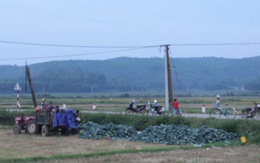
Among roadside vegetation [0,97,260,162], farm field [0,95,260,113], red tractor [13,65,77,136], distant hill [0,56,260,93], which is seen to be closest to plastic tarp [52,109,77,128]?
red tractor [13,65,77,136]

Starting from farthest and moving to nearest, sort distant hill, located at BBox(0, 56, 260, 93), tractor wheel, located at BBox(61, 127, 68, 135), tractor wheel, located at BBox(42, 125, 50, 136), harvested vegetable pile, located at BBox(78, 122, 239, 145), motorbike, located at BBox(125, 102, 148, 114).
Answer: distant hill, located at BBox(0, 56, 260, 93) < motorbike, located at BBox(125, 102, 148, 114) < tractor wheel, located at BBox(61, 127, 68, 135) < tractor wheel, located at BBox(42, 125, 50, 136) < harvested vegetable pile, located at BBox(78, 122, 239, 145)

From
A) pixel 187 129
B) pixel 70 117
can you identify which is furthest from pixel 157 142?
pixel 70 117

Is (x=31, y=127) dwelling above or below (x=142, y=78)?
below

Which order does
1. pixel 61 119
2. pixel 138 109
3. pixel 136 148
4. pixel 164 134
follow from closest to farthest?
pixel 136 148, pixel 164 134, pixel 61 119, pixel 138 109

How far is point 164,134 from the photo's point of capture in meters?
22.2

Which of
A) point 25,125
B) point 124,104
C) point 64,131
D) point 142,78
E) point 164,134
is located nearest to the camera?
point 164,134

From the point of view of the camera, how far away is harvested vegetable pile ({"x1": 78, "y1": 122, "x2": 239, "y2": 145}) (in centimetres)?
2084

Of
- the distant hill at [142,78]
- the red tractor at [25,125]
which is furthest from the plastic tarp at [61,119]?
the distant hill at [142,78]

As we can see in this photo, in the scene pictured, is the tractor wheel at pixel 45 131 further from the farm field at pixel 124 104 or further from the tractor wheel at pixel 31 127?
the farm field at pixel 124 104

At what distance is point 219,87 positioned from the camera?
6565 inches

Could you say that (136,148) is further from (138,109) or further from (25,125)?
(138,109)

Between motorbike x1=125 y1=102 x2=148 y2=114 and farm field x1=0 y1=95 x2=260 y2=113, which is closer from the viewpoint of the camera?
motorbike x1=125 y1=102 x2=148 y2=114

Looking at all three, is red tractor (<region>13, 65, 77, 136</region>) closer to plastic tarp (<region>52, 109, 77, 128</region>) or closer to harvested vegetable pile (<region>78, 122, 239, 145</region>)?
plastic tarp (<region>52, 109, 77, 128</region>)

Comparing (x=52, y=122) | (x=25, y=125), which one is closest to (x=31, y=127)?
(x=25, y=125)
